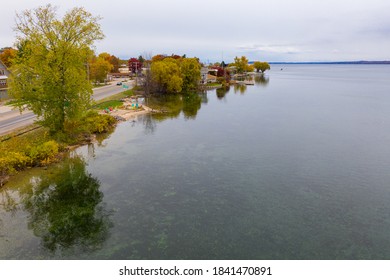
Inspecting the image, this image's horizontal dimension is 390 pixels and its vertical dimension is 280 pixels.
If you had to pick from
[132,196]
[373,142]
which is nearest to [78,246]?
[132,196]

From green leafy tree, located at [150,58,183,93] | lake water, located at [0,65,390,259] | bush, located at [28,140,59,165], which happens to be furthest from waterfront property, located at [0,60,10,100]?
bush, located at [28,140,59,165]

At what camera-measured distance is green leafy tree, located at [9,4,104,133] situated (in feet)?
120

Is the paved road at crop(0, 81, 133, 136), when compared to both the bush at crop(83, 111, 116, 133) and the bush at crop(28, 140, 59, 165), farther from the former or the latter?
the bush at crop(28, 140, 59, 165)

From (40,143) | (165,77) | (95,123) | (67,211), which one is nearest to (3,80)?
(95,123)

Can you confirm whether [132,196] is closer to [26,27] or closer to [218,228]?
[218,228]

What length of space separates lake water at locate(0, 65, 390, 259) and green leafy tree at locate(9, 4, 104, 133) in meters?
7.18

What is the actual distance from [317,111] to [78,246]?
64339 millimetres

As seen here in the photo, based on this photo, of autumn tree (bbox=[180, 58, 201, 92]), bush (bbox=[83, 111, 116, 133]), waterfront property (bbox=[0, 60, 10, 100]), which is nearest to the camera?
bush (bbox=[83, 111, 116, 133])

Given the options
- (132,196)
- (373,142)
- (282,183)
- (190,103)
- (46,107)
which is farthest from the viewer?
(190,103)

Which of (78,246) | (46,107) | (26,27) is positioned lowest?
(78,246)

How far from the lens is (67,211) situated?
24344 mm

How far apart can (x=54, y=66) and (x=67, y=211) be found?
853 inches

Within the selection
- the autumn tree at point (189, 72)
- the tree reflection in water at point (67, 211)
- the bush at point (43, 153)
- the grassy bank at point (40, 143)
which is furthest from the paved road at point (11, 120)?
the autumn tree at point (189, 72)

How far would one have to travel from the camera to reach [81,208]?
25.0 metres
